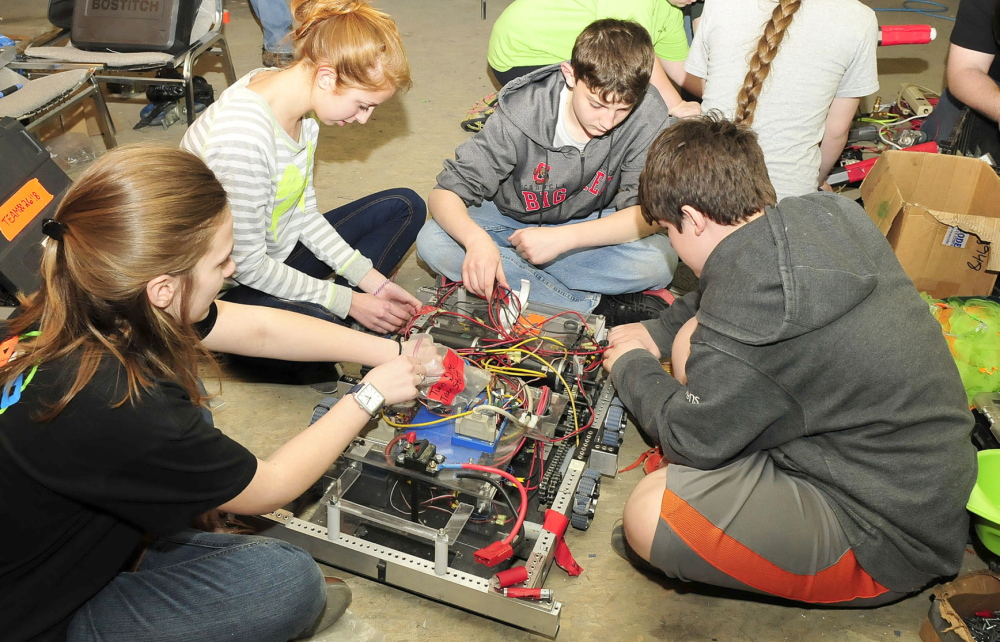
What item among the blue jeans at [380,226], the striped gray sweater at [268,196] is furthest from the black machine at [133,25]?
the striped gray sweater at [268,196]

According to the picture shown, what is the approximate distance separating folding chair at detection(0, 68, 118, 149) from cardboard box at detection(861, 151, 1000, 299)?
3169mm

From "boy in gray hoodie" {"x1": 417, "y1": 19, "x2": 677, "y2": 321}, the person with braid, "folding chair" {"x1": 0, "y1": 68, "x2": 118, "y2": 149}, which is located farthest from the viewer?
"folding chair" {"x1": 0, "y1": 68, "x2": 118, "y2": 149}

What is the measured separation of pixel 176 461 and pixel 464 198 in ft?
4.71

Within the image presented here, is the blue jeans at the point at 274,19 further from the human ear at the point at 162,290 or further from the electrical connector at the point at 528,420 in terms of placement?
the human ear at the point at 162,290

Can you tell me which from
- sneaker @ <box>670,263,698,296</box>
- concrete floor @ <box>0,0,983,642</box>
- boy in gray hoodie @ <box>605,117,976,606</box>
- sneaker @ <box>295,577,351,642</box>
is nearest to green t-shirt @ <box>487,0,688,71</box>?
concrete floor @ <box>0,0,983,642</box>

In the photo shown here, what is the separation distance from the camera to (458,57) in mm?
4852

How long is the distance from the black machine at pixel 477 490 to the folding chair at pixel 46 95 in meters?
2.02

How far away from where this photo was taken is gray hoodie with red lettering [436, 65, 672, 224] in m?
2.42

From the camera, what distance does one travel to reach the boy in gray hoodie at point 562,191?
7.20 ft

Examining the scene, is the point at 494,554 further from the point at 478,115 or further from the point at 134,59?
the point at 134,59

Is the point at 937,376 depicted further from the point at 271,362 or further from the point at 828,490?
the point at 271,362

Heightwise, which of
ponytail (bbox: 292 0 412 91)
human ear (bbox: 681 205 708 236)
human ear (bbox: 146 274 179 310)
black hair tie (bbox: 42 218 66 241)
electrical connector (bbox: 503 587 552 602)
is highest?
ponytail (bbox: 292 0 412 91)

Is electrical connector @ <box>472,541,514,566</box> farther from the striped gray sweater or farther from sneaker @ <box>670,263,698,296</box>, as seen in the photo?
sneaker @ <box>670,263,698,296</box>

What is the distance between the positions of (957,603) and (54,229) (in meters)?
1.88
